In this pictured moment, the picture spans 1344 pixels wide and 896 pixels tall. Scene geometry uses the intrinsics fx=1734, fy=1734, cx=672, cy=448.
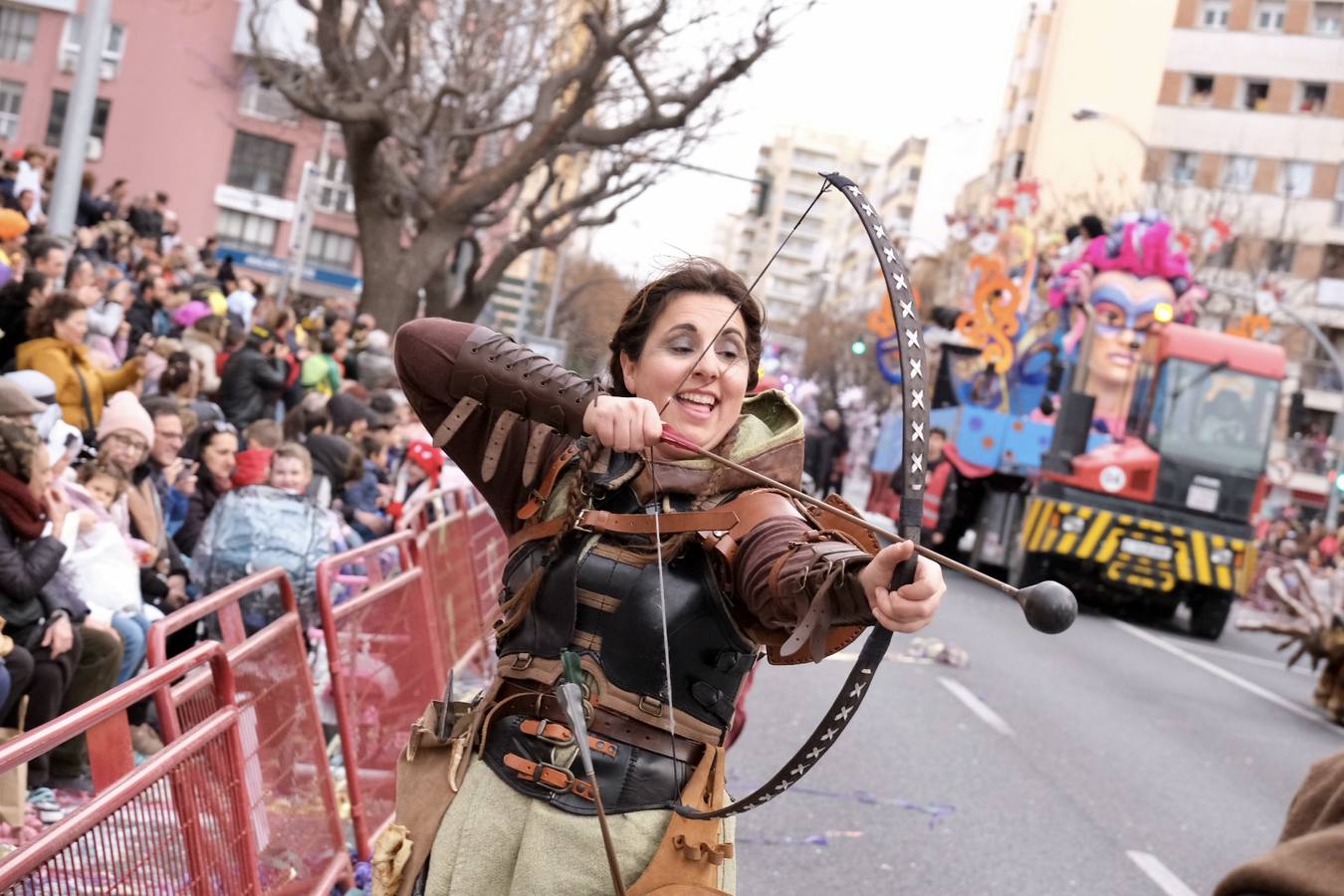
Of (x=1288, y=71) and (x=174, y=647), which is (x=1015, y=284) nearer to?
(x=174, y=647)

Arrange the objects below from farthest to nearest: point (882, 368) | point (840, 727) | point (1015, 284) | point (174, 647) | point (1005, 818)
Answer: point (882, 368) < point (1015, 284) < point (1005, 818) < point (174, 647) < point (840, 727)

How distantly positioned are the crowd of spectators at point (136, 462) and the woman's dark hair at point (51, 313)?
0.01 m

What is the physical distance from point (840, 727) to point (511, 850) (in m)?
0.61

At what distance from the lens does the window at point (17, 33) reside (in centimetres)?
5647

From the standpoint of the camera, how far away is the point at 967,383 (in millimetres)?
22609

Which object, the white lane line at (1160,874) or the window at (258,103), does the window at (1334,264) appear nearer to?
the window at (258,103)

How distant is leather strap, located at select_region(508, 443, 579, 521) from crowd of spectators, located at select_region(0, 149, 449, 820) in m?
2.02

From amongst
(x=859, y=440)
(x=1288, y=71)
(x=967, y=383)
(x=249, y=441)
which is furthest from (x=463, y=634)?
(x=1288, y=71)

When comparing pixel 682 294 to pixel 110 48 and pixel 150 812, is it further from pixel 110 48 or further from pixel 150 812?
pixel 110 48

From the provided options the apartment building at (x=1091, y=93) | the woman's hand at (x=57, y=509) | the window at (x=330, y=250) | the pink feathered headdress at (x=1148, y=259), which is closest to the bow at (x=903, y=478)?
the woman's hand at (x=57, y=509)

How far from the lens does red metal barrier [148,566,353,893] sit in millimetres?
4109

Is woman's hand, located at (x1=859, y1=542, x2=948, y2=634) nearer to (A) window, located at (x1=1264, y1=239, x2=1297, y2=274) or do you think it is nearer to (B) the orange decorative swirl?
(B) the orange decorative swirl

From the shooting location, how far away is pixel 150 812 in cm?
344

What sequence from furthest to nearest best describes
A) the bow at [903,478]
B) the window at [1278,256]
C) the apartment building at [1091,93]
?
the apartment building at [1091,93] < the window at [1278,256] < the bow at [903,478]
